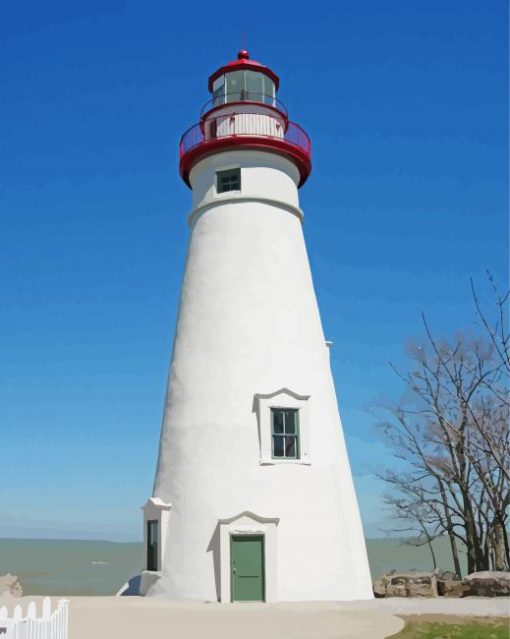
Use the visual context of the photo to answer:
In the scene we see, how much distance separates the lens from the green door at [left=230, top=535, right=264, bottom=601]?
16859mm

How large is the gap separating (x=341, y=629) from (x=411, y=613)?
2578 millimetres

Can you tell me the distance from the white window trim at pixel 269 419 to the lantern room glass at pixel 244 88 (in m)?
9.65

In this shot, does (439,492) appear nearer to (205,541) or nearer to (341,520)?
(341,520)

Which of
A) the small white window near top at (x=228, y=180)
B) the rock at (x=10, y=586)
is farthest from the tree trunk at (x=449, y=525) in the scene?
the rock at (x=10, y=586)

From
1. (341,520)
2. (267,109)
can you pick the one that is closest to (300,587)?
(341,520)

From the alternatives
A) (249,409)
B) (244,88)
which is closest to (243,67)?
(244,88)

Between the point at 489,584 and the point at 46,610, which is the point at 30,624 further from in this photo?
the point at 489,584

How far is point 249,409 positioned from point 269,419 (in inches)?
23.4

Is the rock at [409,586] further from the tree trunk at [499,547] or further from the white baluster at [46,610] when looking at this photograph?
the white baluster at [46,610]

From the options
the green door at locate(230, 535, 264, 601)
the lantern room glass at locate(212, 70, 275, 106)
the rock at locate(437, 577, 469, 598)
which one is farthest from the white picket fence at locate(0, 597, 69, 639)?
the lantern room glass at locate(212, 70, 275, 106)

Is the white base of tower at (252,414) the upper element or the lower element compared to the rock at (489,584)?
upper

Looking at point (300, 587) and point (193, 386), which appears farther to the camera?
point (193, 386)

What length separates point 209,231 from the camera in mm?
20328

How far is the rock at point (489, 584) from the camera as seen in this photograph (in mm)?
17938
